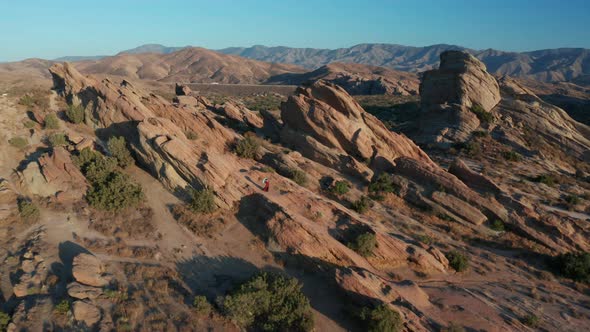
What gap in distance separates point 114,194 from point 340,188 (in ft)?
50.0

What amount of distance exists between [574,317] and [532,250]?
5.80 metres

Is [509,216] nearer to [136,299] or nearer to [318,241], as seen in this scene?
[318,241]

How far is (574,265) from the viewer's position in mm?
18812

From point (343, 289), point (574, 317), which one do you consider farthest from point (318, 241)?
point (574, 317)

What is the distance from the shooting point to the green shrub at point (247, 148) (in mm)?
26375

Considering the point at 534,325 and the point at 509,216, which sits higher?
the point at 509,216

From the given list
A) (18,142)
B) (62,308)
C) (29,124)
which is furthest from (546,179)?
(29,124)

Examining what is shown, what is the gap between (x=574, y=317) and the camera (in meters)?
15.6

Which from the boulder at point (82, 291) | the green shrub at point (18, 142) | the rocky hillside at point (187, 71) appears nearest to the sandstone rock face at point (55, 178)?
the green shrub at point (18, 142)

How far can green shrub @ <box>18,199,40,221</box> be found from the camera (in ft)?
64.8

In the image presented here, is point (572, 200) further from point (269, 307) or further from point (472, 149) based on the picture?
point (269, 307)

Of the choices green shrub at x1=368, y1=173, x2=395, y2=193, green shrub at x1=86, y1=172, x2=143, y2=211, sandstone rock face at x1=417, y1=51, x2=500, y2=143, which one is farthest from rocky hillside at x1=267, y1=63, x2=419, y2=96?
green shrub at x1=86, y1=172, x2=143, y2=211

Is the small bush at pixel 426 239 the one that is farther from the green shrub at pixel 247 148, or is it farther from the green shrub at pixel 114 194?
the green shrub at pixel 114 194

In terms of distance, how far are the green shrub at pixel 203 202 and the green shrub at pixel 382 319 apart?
11.3 meters
